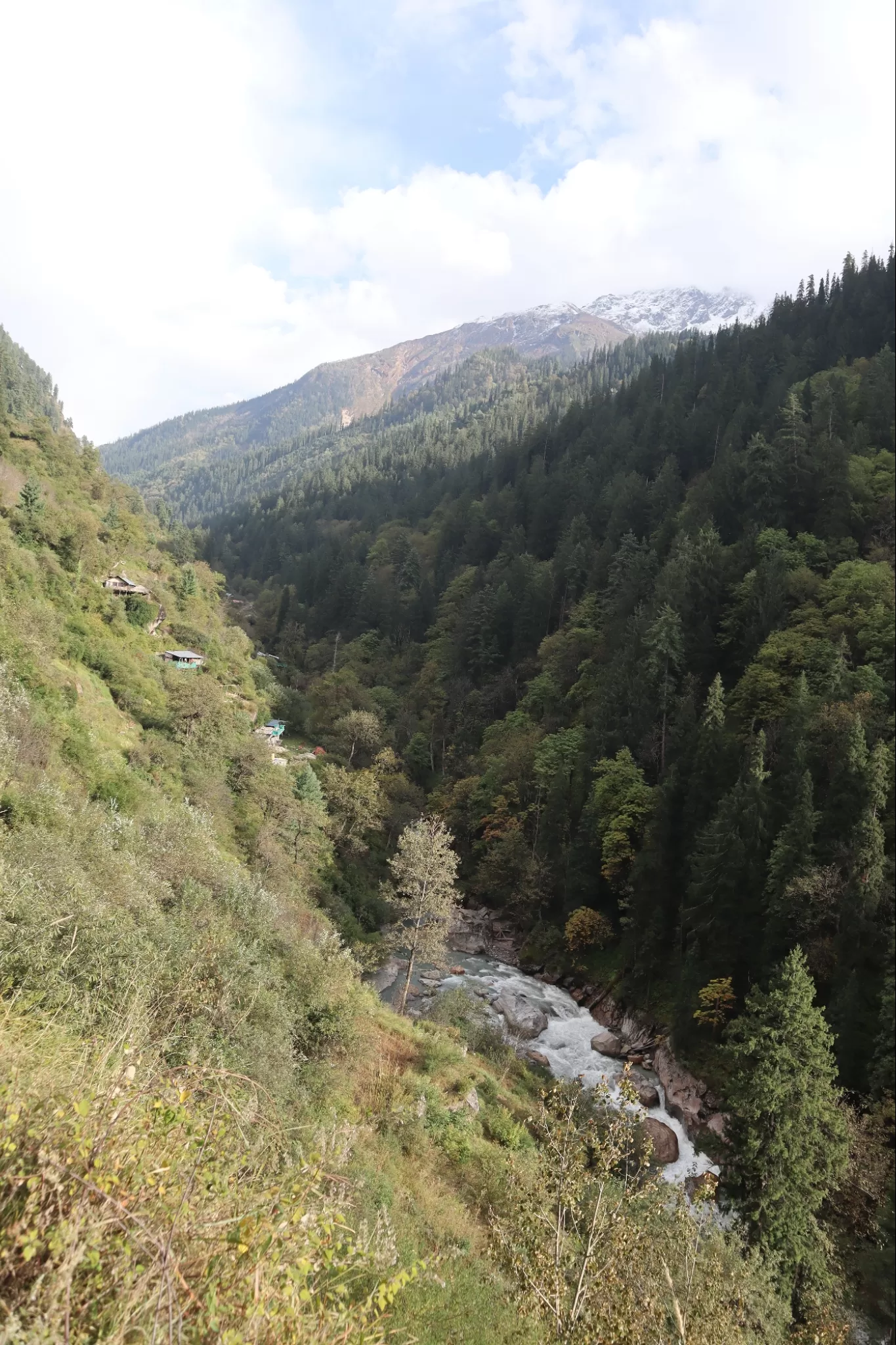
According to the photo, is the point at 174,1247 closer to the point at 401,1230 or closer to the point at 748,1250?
the point at 401,1230

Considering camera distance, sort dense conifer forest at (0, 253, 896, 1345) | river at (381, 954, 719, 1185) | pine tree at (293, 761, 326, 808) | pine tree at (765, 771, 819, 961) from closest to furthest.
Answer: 1. dense conifer forest at (0, 253, 896, 1345)
2. river at (381, 954, 719, 1185)
3. pine tree at (765, 771, 819, 961)
4. pine tree at (293, 761, 326, 808)

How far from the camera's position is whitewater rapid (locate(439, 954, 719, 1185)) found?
25.3 m

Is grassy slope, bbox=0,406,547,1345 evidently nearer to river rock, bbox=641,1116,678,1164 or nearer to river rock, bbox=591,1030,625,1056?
river rock, bbox=641,1116,678,1164

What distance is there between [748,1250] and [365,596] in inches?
3414

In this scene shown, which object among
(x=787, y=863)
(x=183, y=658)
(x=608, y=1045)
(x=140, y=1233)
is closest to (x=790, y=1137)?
(x=787, y=863)

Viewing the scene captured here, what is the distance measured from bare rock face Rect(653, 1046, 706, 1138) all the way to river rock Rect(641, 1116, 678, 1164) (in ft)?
3.47

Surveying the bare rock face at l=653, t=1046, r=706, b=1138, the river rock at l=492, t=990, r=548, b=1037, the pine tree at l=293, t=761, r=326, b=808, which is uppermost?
the pine tree at l=293, t=761, r=326, b=808

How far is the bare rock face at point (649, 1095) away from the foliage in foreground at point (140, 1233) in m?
27.4

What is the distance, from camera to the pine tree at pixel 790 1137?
58.4 feet

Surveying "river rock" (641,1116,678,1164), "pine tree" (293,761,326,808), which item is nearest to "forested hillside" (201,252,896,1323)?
"river rock" (641,1116,678,1164)

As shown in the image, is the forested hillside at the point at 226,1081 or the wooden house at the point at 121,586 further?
the wooden house at the point at 121,586

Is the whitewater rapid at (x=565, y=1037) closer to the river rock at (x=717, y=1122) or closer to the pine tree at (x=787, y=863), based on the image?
the river rock at (x=717, y=1122)

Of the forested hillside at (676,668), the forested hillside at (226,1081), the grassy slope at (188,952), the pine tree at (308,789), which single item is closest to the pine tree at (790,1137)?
the forested hillside at (226,1081)

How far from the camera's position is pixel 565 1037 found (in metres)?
33.8
